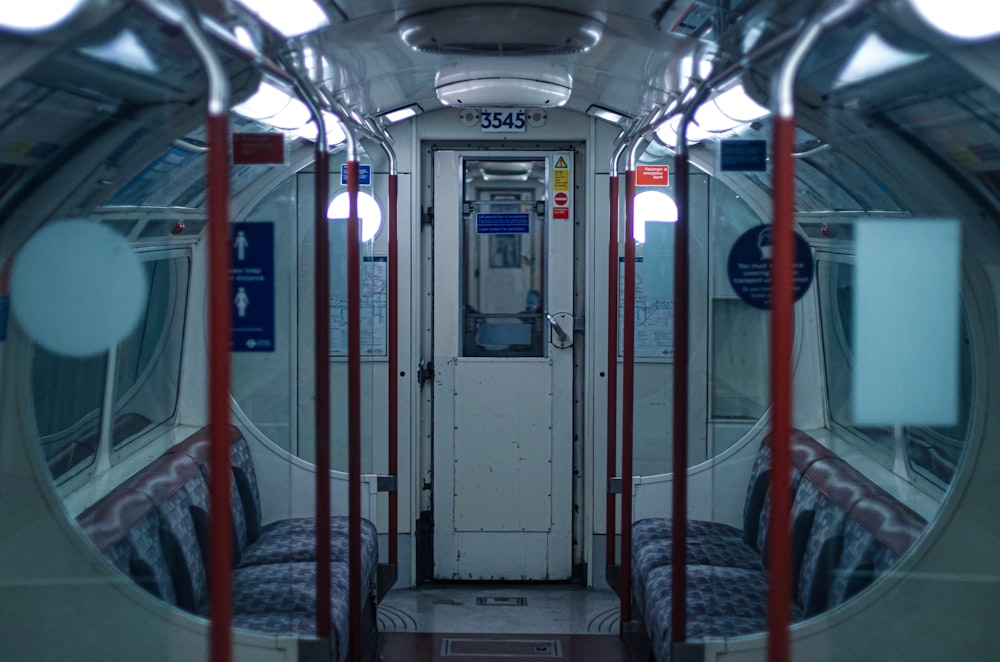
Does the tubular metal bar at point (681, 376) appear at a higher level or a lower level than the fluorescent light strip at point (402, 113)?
lower

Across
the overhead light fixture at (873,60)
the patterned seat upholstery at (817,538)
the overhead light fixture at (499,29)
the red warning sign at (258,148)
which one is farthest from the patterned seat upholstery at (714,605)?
the red warning sign at (258,148)

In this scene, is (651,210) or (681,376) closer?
(681,376)

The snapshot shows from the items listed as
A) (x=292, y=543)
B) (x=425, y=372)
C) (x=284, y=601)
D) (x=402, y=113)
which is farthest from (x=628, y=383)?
(x=284, y=601)

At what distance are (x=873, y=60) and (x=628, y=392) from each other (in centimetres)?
285

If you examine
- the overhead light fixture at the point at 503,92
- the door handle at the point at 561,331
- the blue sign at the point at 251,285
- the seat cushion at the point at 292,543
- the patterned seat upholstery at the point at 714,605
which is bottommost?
the patterned seat upholstery at the point at 714,605

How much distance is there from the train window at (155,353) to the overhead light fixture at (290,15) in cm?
75

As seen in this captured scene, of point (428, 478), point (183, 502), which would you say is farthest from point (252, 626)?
point (428, 478)

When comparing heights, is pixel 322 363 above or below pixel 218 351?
below

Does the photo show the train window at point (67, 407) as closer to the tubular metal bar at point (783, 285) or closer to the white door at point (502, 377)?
the tubular metal bar at point (783, 285)

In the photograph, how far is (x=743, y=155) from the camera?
11.2 ft

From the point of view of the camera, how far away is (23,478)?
3391 mm

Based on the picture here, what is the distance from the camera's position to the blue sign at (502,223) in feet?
21.2

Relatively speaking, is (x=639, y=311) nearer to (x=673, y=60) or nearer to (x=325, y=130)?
(x=673, y=60)

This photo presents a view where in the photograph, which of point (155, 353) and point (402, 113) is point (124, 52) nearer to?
point (155, 353)
